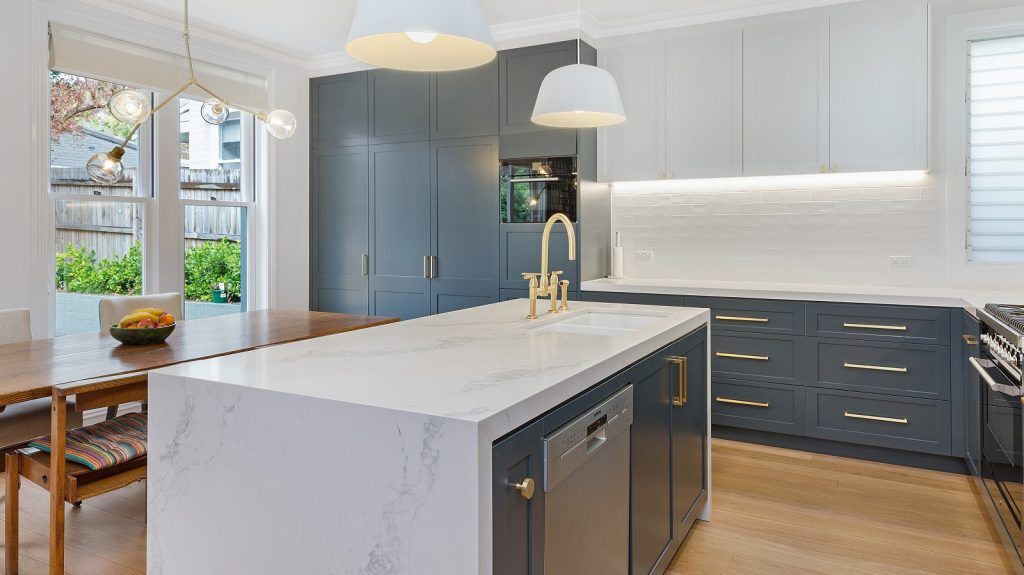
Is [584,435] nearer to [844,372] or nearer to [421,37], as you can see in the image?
[421,37]

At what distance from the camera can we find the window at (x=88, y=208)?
4.09 m

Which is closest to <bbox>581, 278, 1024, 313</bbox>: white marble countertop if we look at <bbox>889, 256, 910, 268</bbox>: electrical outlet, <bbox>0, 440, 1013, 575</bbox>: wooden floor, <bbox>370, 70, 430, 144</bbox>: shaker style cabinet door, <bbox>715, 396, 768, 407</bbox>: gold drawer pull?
<bbox>889, 256, 910, 268</bbox>: electrical outlet

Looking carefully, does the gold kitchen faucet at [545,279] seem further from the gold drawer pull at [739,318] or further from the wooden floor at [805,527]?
the gold drawer pull at [739,318]

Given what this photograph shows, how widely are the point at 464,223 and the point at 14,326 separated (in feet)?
9.01

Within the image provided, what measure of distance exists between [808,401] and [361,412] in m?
3.29

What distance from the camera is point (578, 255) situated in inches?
176

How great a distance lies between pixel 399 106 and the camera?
5188mm

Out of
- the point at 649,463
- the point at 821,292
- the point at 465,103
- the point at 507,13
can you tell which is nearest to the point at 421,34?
the point at 649,463

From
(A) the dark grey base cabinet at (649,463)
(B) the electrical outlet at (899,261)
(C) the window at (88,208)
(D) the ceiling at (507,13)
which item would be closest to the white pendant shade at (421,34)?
(A) the dark grey base cabinet at (649,463)

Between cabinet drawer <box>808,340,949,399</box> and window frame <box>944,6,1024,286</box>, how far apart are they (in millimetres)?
705

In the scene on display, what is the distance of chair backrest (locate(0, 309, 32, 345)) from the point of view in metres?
3.03

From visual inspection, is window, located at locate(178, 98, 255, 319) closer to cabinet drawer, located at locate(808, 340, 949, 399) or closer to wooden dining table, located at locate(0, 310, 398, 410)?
wooden dining table, located at locate(0, 310, 398, 410)

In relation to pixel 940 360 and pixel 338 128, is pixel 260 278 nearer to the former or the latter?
pixel 338 128

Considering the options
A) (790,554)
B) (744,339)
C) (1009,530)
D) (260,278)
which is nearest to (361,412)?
(790,554)
